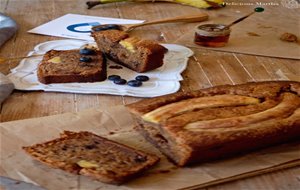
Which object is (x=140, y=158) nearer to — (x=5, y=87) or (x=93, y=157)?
(x=93, y=157)

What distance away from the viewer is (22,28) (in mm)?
1609

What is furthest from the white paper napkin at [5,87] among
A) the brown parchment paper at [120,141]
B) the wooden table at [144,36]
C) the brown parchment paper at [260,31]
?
the brown parchment paper at [260,31]

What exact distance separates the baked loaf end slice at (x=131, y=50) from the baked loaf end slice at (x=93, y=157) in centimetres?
39

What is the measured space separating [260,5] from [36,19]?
0.77 metres

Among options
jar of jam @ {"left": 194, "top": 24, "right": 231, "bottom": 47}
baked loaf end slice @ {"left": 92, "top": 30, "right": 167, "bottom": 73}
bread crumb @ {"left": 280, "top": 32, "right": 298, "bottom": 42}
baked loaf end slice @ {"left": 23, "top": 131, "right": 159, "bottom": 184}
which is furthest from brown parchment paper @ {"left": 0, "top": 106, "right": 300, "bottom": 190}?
bread crumb @ {"left": 280, "top": 32, "right": 298, "bottom": 42}

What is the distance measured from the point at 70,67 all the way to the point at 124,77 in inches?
4.8

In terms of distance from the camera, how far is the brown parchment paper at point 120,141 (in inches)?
32.0

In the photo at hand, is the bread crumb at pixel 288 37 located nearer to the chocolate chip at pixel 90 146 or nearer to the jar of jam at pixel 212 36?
the jar of jam at pixel 212 36

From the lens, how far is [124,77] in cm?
126

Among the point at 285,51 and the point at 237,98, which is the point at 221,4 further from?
the point at 237,98

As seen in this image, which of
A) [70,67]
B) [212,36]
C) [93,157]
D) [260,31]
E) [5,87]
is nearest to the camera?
[93,157]

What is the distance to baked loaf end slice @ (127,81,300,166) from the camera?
86 centimetres

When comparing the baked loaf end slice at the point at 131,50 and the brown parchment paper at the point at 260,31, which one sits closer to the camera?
the baked loaf end slice at the point at 131,50

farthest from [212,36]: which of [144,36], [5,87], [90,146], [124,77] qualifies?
[90,146]
